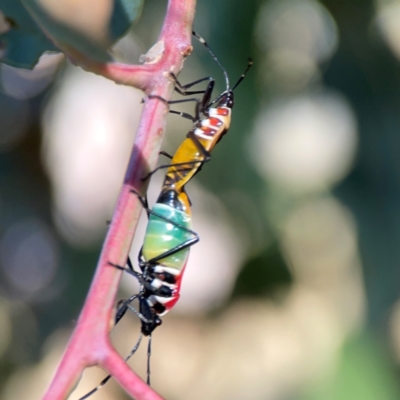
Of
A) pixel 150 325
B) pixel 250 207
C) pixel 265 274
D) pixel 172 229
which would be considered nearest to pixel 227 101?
pixel 172 229

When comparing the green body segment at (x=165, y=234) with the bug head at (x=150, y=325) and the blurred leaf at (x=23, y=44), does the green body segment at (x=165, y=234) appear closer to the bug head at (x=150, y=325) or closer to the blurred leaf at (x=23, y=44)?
the bug head at (x=150, y=325)

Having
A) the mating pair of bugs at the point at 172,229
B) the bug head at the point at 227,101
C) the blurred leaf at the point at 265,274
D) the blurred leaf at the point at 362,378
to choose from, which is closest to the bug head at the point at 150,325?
the mating pair of bugs at the point at 172,229

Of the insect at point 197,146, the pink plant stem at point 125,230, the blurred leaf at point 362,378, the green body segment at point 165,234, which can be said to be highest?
the pink plant stem at point 125,230

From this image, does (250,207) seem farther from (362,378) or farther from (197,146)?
(197,146)

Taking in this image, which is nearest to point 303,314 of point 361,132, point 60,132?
point 361,132


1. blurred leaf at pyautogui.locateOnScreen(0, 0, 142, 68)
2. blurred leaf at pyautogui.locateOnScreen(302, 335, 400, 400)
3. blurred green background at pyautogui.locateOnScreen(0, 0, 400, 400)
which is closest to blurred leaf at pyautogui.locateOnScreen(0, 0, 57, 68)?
blurred leaf at pyautogui.locateOnScreen(0, 0, 142, 68)

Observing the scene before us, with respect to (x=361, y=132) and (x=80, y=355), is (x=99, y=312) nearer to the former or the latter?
(x=80, y=355)
